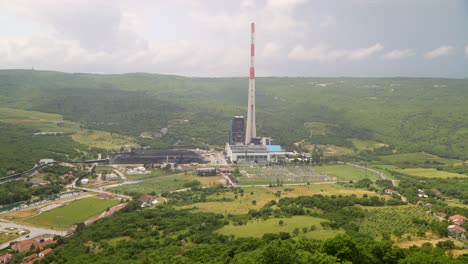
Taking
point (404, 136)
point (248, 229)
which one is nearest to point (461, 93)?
point (404, 136)

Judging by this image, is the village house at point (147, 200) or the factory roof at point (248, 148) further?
the factory roof at point (248, 148)

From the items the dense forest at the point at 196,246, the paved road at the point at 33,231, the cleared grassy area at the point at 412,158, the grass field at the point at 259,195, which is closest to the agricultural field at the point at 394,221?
the dense forest at the point at 196,246

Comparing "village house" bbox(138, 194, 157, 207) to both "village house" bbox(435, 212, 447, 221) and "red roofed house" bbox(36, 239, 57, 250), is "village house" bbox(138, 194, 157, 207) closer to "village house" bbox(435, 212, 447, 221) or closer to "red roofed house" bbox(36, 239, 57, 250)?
"red roofed house" bbox(36, 239, 57, 250)

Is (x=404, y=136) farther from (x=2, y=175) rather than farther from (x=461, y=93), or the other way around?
(x=2, y=175)

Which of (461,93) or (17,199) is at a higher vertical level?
(461,93)

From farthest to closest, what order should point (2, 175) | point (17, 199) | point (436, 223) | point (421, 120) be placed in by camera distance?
point (421, 120)
point (2, 175)
point (17, 199)
point (436, 223)

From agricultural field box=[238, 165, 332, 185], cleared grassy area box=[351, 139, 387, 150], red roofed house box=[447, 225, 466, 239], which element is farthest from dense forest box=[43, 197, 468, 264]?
cleared grassy area box=[351, 139, 387, 150]

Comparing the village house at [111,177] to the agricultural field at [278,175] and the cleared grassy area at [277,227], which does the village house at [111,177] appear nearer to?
the agricultural field at [278,175]
